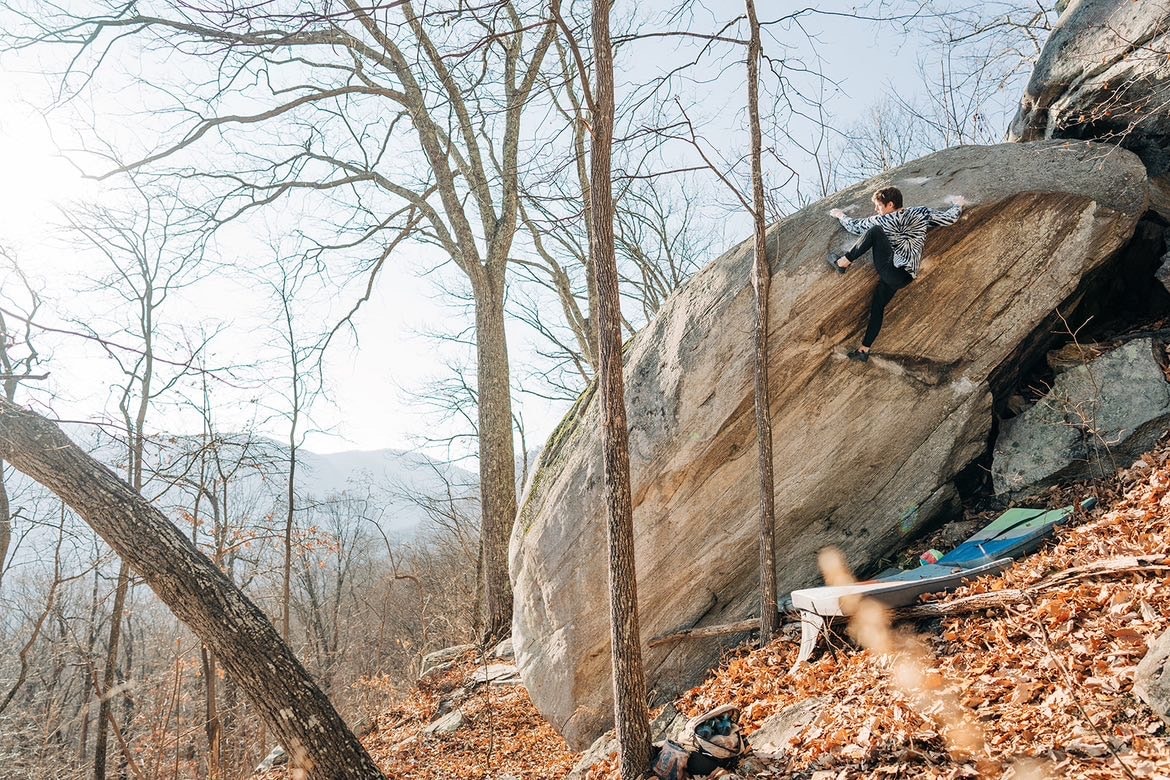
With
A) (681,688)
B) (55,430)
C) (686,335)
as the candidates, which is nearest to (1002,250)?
(686,335)

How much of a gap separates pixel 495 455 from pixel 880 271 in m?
7.69

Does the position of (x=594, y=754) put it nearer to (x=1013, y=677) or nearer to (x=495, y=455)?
(x=1013, y=677)

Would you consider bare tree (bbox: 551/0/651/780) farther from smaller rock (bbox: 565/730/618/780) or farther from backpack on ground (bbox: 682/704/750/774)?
smaller rock (bbox: 565/730/618/780)

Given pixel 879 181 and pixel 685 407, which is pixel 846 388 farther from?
pixel 879 181

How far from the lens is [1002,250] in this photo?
6.79m

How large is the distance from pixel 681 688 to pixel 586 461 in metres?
2.72

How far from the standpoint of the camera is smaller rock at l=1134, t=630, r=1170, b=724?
9.73ft

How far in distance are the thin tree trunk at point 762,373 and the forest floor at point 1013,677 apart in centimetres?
51

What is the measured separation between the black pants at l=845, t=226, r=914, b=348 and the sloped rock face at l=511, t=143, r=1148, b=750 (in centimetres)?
26

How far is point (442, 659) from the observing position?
11938mm

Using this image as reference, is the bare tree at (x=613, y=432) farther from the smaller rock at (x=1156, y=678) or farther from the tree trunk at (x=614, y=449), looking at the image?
the smaller rock at (x=1156, y=678)

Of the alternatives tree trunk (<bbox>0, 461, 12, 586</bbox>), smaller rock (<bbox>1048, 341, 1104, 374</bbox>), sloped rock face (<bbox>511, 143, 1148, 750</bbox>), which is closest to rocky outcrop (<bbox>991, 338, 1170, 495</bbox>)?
smaller rock (<bbox>1048, 341, 1104, 374</bbox>)

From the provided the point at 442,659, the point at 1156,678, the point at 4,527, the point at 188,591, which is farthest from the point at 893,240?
the point at 4,527

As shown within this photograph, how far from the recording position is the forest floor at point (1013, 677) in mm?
3184
